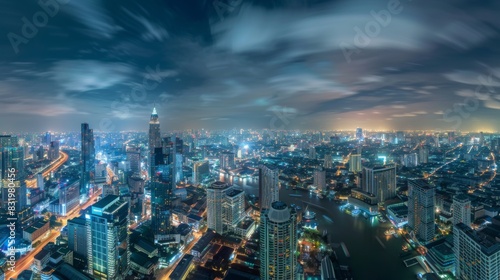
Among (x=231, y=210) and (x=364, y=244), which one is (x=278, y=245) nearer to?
(x=231, y=210)

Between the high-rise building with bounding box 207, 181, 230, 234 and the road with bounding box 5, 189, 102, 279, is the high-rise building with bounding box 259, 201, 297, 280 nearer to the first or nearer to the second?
the high-rise building with bounding box 207, 181, 230, 234

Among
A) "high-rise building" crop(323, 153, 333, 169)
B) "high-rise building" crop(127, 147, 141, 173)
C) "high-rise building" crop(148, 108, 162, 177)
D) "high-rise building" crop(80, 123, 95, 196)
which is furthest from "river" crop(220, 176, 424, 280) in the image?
"high-rise building" crop(80, 123, 95, 196)

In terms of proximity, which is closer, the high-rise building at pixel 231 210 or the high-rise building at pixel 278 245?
the high-rise building at pixel 278 245

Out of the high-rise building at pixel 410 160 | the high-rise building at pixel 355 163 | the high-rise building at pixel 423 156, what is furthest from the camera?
the high-rise building at pixel 423 156

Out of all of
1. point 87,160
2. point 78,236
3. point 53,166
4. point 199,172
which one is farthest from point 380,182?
point 53,166

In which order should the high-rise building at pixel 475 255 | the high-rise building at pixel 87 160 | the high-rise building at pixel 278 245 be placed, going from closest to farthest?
the high-rise building at pixel 475 255
the high-rise building at pixel 278 245
the high-rise building at pixel 87 160

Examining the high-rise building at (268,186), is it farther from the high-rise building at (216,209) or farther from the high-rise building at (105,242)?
the high-rise building at (105,242)

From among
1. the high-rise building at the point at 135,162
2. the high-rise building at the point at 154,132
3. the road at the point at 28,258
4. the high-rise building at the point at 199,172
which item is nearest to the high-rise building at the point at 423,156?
the high-rise building at the point at 199,172

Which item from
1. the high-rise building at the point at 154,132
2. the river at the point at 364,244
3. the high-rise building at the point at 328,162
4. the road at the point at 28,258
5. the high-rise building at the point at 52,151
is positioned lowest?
the river at the point at 364,244
